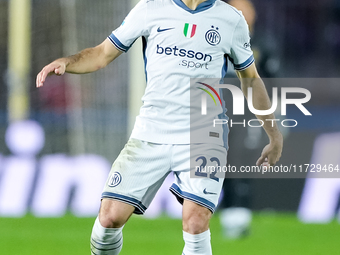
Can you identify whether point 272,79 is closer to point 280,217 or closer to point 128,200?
point 280,217

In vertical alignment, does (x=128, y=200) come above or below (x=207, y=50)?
below

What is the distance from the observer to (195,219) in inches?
135

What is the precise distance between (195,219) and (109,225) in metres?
0.46

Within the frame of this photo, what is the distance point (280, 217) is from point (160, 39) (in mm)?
4276

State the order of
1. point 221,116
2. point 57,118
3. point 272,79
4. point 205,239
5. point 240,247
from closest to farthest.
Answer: point 205,239 < point 221,116 < point 240,247 < point 272,79 < point 57,118

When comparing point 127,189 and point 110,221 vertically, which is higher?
point 127,189

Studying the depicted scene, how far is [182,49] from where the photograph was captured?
3.58 m

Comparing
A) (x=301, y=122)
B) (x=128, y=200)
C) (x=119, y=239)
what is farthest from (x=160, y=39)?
(x=301, y=122)

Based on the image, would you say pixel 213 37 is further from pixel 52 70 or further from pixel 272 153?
pixel 52 70

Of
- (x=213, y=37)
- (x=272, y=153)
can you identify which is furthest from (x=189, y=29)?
(x=272, y=153)

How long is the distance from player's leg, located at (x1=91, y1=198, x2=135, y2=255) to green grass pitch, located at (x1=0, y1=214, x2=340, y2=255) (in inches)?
70.2

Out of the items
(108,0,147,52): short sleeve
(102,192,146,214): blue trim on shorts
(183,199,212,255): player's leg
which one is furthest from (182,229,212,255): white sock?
(108,0,147,52): short sleeve

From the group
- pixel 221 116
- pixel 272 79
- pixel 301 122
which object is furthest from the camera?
pixel 301 122
